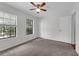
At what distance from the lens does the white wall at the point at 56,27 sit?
7.61 meters

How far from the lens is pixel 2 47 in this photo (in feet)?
16.3

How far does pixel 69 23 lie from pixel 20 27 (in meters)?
3.83

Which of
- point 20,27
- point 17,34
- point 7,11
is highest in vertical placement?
point 7,11

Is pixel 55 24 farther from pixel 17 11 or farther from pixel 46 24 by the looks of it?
pixel 17 11

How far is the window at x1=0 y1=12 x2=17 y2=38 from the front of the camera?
17.0ft

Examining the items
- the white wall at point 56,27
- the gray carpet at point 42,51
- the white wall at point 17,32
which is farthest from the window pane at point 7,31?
Result: the white wall at point 56,27

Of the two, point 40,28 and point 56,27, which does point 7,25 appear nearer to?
point 56,27

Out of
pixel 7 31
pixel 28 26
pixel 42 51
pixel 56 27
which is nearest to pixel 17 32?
pixel 7 31

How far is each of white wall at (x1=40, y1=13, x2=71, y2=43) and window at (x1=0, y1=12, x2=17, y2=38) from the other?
12.1ft

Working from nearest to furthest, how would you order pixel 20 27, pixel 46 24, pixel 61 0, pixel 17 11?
pixel 61 0 → pixel 17 11 → pixel 20 27 → pixel 46 24

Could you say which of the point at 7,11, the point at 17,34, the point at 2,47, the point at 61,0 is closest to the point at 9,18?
the point at 7,11

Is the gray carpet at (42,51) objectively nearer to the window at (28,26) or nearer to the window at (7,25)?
the window at (7,25)

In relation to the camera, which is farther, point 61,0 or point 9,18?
point 9,18

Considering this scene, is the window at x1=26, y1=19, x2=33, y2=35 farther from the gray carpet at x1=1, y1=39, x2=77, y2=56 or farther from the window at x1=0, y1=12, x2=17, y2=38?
the gray carpet at x1=1, y1=39, x2=77, y2=56
